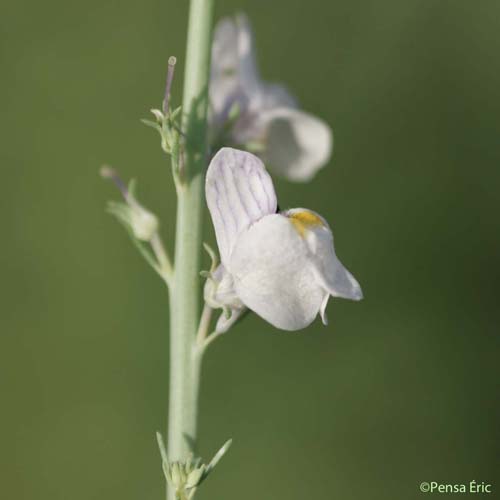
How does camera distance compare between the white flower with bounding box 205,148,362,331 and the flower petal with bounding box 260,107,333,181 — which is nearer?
the white flower with bounding box 205,148,362,331

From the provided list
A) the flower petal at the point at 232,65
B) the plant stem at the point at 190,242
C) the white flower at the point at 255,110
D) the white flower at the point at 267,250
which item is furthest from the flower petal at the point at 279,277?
the flower petal at the point at 232,65

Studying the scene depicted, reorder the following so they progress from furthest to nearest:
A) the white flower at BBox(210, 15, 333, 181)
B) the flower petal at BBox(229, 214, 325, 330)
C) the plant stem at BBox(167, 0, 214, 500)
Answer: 1. the white flower at BBox(210, 15, 333, 181)
2. the plant stem at BBox(167, 0, 214, 500)
3. the flower petal at BBox(229, 214, 325, 330)

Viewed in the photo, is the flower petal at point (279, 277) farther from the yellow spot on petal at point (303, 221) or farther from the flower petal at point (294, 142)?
the flower petal at point (294, 142)

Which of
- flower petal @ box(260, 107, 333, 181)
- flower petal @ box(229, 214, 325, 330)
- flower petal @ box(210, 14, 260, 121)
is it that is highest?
flower petal @ box(210, 14, 260, 121)

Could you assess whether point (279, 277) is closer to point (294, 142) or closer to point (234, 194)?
point (234, 194)

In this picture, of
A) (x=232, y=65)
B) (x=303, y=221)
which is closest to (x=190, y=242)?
(x=303, y=221)

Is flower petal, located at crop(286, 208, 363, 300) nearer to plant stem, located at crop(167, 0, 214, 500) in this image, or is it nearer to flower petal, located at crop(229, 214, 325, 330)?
flower petal, located at crop(229, 214, 325, 330)

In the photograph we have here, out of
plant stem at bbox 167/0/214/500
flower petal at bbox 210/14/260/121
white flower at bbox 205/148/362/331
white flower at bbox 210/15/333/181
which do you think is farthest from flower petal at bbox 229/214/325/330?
flower petal at bbox 210/14/260/121

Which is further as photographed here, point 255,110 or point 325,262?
point 255,110
